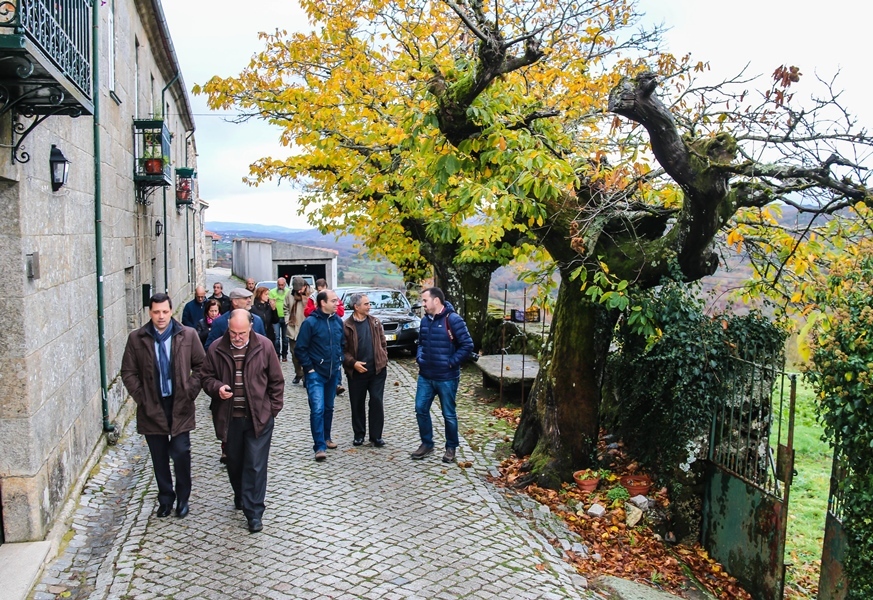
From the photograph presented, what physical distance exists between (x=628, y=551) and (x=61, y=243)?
20.1ft

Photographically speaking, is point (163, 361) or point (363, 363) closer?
point (163, 361)

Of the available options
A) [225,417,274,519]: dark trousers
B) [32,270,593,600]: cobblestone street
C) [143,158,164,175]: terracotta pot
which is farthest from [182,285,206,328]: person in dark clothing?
[225,417,274,519]: dark trousers

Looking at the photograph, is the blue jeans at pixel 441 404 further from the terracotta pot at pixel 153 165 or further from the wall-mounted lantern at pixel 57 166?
the terracotta pot at pixel 153 165

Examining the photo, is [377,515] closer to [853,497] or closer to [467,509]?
[467,509]

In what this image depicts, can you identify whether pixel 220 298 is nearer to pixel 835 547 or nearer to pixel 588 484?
pixel 588 484

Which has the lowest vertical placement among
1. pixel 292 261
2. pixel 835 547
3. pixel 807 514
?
pixel 807 514

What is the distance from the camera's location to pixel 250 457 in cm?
636

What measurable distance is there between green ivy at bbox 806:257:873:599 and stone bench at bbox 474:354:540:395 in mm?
5579

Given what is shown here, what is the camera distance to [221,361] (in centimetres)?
636

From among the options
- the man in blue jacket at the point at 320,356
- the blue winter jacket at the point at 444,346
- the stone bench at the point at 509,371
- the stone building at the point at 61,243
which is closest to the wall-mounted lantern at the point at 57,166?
the stone building at the point at 61,243

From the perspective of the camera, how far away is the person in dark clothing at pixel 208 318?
10.2 metres

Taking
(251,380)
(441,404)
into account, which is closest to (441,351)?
(441,404)

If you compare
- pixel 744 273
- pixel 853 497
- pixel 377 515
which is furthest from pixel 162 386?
pixel 744 273

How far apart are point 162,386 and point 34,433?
104 cm
